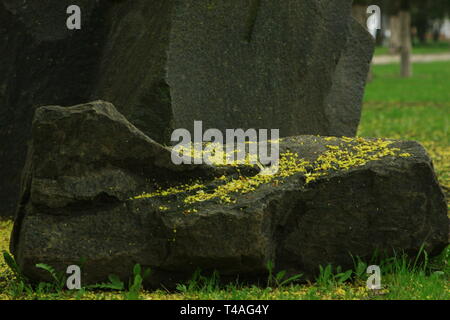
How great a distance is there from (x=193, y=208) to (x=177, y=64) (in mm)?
1624

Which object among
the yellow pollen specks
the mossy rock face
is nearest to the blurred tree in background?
the yellow pollen specks

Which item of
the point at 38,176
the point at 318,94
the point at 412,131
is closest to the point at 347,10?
the point at 318,94

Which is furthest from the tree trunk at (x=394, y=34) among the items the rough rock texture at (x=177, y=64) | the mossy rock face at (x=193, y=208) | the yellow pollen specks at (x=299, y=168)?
the mossy rock face at (x=193, y=208)

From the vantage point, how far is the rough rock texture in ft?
18.0

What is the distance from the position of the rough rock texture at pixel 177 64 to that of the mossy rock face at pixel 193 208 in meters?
1.15

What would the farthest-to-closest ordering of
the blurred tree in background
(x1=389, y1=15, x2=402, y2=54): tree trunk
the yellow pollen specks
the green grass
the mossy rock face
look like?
A: the green grass → (x1=389, y1=15, x2=402, y2=54): tree trunk → the blurred tree in background → the yellow pollen specks → the mossy rock face

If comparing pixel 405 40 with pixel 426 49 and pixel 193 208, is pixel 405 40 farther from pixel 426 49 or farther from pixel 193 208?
pixel 426 49

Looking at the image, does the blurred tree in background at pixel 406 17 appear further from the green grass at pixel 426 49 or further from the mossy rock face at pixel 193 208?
the mossy rock face at pixel 193 208

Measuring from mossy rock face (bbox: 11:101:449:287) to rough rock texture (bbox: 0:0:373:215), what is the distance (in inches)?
45.4

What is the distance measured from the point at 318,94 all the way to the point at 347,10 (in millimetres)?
784

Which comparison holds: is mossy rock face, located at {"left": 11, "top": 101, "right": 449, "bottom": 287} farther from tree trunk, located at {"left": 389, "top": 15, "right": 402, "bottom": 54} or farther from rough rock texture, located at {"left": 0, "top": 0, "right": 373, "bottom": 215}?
tree trunk, located at {"left": 389, "top": 15, "right": 402, "bottom": 54}

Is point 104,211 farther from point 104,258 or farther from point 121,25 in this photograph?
point 121,25

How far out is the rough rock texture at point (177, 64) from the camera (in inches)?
216

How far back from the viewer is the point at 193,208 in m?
4.16
